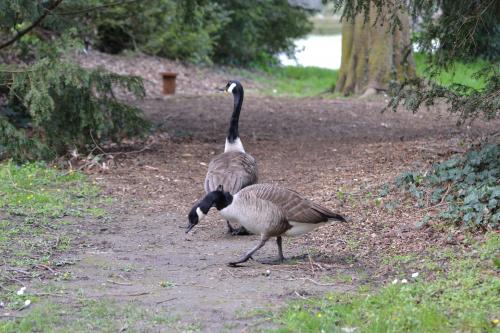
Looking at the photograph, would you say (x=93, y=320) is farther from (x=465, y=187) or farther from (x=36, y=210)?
(x=465, y=187)

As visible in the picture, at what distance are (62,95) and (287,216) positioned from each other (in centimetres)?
564

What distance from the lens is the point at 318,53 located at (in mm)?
36344

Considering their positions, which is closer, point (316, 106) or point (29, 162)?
point (29, 162)

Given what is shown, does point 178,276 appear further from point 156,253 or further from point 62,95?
point 62,95

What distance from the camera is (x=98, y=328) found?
5047mm

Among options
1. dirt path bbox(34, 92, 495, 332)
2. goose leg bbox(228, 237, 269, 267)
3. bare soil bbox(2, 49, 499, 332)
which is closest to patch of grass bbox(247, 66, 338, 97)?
bare soil bbox(2, 49, 499, 332)

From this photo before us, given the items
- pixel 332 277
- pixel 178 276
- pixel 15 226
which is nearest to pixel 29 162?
pixel 15 226

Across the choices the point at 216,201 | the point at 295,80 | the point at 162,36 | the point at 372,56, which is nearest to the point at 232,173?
the point at 216,201

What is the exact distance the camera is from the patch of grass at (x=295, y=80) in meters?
20.8

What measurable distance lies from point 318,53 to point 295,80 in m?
12.3

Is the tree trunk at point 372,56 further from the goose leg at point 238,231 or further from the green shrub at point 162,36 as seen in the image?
the goose leg at point 238,231

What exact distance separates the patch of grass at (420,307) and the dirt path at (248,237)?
0.99 feet

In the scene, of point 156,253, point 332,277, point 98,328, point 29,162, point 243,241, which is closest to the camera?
point 98,328

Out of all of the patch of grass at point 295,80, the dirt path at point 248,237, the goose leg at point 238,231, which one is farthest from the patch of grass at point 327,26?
the goose leg at point 238,231
